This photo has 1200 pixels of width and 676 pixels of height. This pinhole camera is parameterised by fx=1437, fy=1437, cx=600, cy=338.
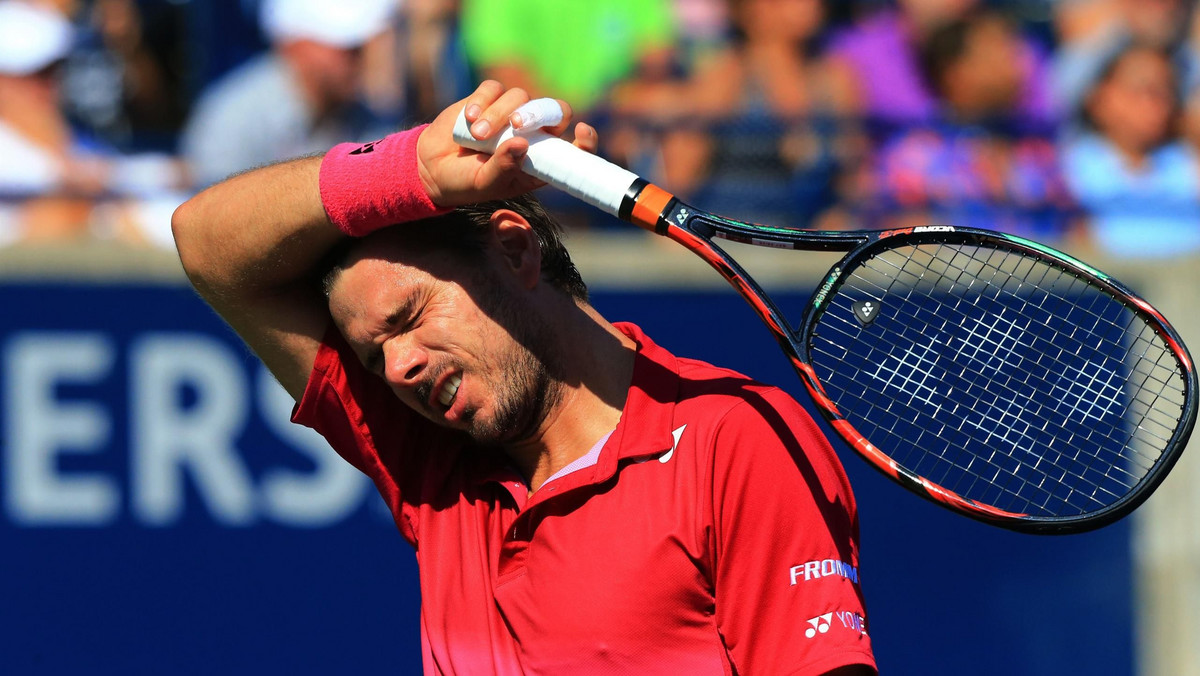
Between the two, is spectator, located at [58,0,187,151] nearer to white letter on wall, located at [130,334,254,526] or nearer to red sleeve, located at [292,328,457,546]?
white letter on wall, located at [130,334,254,526]

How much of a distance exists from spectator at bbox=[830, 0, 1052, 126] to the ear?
13.7ft

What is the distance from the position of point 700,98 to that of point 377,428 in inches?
154

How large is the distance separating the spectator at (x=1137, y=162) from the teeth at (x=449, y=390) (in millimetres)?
4824

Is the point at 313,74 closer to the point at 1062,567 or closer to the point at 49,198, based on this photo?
the point at 49,198

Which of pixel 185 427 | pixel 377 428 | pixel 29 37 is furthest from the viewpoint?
pixel 29 37

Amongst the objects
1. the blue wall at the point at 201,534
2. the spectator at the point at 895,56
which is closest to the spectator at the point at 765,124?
the spectator at the point at 895,56

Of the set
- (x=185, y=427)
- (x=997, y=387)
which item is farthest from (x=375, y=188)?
(x=185, y=427)

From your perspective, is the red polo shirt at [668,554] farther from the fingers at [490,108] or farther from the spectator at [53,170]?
the spectator at [53,170]

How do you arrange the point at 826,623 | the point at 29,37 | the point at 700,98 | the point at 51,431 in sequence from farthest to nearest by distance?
1. the point at 700,98
2. the point at 29,37
3. the point at 51,431
4. the point at 826,623

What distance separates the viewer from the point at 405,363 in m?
2.52

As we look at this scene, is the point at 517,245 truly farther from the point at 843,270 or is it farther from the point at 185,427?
the point at 185,427

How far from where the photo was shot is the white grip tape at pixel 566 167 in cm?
242

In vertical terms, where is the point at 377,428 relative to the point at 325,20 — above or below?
below

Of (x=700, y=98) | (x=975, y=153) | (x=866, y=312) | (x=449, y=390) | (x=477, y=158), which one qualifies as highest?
(x=700, y=98)
